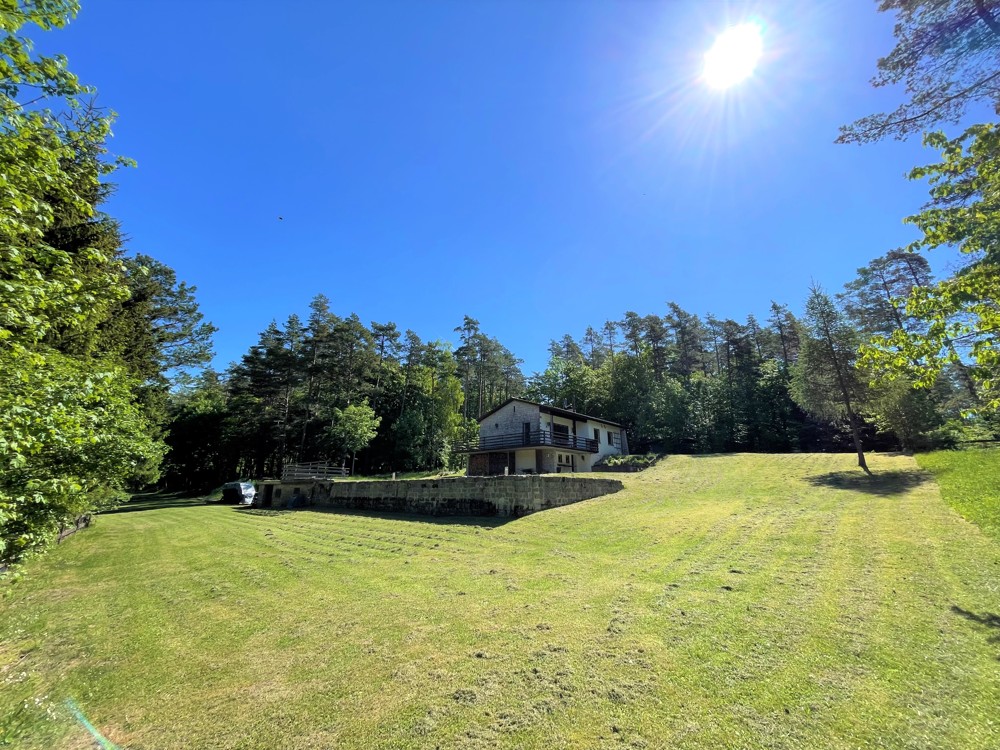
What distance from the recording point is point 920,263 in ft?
119

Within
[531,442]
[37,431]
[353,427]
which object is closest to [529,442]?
[531,442]

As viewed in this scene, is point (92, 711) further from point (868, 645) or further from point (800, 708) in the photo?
point (868, 645)

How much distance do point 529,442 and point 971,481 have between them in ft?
67.0

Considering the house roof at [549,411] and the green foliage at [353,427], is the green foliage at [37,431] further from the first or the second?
the green foliage at [353,427]

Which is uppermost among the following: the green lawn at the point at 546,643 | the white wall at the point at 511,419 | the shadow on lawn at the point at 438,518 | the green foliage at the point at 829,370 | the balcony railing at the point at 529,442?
the green foliage at the point at 829,370

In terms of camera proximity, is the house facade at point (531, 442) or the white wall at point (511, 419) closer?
the house facade at point (531, 442)

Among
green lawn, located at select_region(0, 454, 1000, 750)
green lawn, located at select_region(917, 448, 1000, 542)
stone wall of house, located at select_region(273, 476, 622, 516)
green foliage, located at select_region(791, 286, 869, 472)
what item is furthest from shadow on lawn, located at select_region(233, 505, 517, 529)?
green foliage, located at select_region(791, 286, 869, 472)

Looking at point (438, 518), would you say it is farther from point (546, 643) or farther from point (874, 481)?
point (874, 481)

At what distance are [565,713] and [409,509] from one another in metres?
19.8

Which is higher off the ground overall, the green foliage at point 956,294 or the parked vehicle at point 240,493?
the green foliage at point 956,294

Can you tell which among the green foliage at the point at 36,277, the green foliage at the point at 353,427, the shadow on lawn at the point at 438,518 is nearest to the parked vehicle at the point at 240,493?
the green foliage at the point at 353,427

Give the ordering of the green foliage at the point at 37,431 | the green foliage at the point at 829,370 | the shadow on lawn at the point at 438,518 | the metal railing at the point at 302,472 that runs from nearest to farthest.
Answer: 1. the green foliage at the point at 37,431
2. the shadow on lawn at the point at 438,518
3. the green foliage at the point at 829,370
4. the metal railing at the point at 302,472

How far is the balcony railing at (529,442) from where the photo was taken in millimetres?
28219

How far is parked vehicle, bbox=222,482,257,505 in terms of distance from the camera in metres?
35.2
